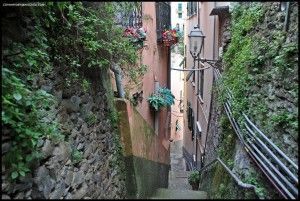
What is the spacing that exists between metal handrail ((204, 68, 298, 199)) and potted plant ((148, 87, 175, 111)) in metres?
5.00

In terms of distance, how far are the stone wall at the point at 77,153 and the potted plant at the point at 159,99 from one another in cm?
420

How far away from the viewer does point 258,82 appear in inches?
203

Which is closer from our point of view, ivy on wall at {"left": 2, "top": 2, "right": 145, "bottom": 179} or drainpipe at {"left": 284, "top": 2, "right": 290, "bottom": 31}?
ivy on wall at {"left": 2, "top": 2, "right": 145, "bottom": 179}

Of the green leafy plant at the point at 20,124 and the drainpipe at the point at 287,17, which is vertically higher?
the drainpipe at the point at 287,17

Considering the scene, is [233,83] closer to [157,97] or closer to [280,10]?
[280,10]

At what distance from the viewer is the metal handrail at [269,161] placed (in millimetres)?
2980

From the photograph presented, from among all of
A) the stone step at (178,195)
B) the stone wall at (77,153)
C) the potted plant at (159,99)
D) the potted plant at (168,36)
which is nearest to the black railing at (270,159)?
the stone step at (178,195)

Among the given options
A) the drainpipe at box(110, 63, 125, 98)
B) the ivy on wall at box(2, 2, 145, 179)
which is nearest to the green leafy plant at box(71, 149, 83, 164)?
the ivy on wall at box(2, 2, 145, 179)

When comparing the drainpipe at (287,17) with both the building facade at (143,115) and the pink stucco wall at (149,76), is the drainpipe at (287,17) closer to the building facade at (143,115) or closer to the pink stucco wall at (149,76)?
the building facade at (143,115)

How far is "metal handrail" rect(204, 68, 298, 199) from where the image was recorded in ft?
9.78

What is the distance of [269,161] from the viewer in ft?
11.9

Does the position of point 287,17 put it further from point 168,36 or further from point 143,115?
point 168,36

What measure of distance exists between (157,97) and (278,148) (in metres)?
7.13

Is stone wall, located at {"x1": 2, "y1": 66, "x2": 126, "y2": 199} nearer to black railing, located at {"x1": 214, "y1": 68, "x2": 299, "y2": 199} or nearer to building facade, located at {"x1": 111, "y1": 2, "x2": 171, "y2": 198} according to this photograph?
building facade, located at {"x1": 111, "y1": 2, "x2": 171, "y2": 198}
